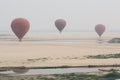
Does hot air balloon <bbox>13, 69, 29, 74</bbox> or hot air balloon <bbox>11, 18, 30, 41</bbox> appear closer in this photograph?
hot air balloon <bbox>13, 69, 29, 74</bbox>

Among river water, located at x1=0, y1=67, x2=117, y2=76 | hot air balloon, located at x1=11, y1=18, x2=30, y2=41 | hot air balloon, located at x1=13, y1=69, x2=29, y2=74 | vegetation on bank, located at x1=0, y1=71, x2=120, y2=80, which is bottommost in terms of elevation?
vegetation on bank, located at x1=0, y1=71, x2=120, y2=80

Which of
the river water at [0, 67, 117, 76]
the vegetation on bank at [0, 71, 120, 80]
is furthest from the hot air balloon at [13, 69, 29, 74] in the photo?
the vegetation on bank at [0, 71, 120, 80]

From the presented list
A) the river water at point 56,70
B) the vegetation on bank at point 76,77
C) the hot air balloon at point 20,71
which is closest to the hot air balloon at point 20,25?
the hot air balloon at point 20,71

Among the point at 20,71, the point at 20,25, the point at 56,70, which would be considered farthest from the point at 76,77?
the point at 20,25

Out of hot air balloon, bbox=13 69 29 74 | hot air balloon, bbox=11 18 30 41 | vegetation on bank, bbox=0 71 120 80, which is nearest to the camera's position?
vegetation on bank, bbox=0 71 120 80

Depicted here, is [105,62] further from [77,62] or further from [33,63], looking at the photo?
[33,63]

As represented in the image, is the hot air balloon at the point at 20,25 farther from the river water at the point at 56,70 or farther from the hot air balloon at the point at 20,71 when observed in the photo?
the river water at the point at 56,70

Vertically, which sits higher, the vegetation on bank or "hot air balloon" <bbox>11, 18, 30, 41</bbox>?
"hot air balloon" <bbox>11, 18, 30, 41</bbox>

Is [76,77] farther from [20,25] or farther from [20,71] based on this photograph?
[20,25]

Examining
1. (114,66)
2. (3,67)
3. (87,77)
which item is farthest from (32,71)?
(114,66)

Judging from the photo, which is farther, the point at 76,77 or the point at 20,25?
the point at 20,25

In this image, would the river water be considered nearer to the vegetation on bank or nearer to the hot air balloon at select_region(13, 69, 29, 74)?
the hot air balloon at select_region(13, 69, 29, 74)
